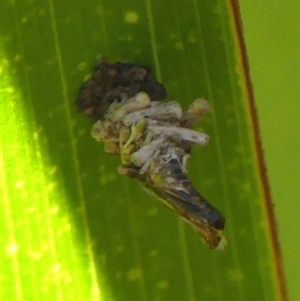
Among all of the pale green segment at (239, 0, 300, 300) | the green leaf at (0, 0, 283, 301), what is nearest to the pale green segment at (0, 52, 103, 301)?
the green leaf at (0, 0, 283, 301)

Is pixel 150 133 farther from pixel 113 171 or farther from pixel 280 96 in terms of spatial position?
pixel 280 96

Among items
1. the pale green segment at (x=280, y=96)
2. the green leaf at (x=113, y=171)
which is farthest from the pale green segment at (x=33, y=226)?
the pale green segment at (x=280, y=96)

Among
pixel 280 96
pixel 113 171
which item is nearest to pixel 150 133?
pixel 113 171

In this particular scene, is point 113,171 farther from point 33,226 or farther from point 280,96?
point 280,96

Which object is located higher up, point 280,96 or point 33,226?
point 280,96

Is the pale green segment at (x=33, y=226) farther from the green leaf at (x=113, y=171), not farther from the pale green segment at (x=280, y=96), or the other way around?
the pale green segment at (x=280, y=96)
